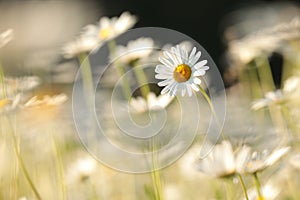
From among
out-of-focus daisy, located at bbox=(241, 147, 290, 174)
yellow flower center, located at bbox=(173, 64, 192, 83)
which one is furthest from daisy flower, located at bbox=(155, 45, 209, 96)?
out-of-focus daisy, located at bbox=(241, 147, 290, 174)

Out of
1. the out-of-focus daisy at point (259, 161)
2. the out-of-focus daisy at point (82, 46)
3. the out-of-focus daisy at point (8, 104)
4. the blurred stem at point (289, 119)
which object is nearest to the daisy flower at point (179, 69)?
the out-of-focus daisy at point (259, 161)

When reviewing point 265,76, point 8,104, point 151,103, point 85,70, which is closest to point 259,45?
point 85,70

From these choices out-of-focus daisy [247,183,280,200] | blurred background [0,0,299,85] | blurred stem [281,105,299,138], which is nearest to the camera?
out-of-focus daisy [247,183,280,200]

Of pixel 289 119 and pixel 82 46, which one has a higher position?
pixel 82 46

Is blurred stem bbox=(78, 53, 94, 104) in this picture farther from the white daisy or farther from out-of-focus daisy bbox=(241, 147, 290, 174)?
out-of-focus daisy bbox=(241, 147, 290, 174)

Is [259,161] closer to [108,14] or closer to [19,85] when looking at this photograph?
[19,85]

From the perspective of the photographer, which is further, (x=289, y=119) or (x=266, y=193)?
(x=289, y=119)
